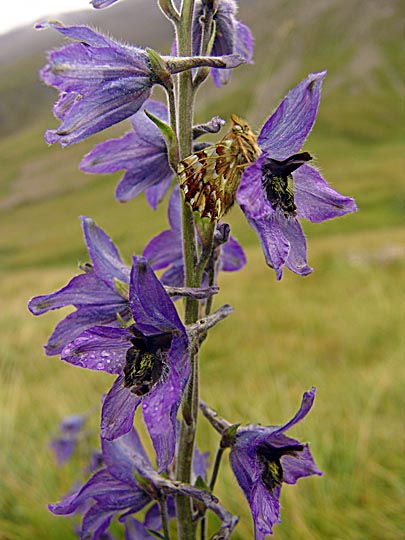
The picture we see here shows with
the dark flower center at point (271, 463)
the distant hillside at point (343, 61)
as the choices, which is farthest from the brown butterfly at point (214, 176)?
the distant hillside at point (343, 61)

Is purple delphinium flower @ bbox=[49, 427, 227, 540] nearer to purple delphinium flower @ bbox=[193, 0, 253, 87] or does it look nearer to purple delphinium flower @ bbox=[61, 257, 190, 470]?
purple delphinium flower @ bbox=[61, 257, 190, 470]

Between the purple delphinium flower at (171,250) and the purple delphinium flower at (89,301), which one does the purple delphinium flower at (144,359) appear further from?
the purple delphinium flower at (171,250)

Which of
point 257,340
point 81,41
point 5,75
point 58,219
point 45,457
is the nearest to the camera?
point 81,41

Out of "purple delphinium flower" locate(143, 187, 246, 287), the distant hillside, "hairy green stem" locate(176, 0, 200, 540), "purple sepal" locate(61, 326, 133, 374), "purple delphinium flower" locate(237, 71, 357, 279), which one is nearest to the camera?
"purple delphinium flower" locate(237, 71, 357, 279)

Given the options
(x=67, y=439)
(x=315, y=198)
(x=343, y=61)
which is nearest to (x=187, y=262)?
(x=315, y=198)

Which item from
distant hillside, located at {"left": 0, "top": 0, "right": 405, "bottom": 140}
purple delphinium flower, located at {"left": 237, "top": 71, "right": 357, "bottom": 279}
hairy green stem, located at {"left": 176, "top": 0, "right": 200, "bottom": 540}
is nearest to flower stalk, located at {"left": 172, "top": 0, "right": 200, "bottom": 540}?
hairy green stem, located at {"left": 176, "top": 0, "right": 200, "bottom": 540}

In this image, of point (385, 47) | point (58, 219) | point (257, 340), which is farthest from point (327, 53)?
point (257, 340)

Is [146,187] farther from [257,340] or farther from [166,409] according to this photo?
[257,340]
